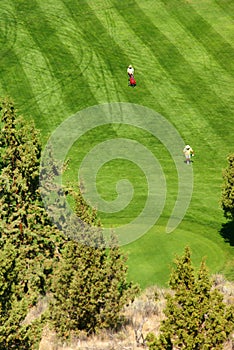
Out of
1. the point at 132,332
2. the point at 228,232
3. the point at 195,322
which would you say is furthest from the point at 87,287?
the point at 228,232

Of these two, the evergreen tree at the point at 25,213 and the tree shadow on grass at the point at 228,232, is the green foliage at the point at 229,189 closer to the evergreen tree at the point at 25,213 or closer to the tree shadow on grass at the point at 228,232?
the tree shadow on grass at the point at 228,232

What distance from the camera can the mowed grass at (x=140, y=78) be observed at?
131ft

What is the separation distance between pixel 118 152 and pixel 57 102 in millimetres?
7318

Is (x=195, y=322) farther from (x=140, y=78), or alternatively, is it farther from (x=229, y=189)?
(x=140, y=78)

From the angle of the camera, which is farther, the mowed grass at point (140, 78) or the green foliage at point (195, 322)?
the mowed grass at point (140, 78)

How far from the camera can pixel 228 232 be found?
124ft

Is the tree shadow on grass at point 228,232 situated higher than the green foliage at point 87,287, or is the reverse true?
the green foliage at point 87,287

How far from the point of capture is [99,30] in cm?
5678

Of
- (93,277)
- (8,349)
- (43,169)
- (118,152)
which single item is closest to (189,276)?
(93,277)

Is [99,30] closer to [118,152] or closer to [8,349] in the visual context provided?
[118,152]

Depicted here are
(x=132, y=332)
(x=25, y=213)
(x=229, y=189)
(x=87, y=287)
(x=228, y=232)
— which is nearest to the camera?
(x=87, y=287)

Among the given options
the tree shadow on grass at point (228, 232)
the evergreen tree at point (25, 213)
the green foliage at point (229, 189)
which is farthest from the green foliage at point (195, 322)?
the tree shadow on grass at point (228, 232)

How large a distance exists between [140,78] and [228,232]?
18.7 metres

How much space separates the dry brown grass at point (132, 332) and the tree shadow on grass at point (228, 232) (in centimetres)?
570
